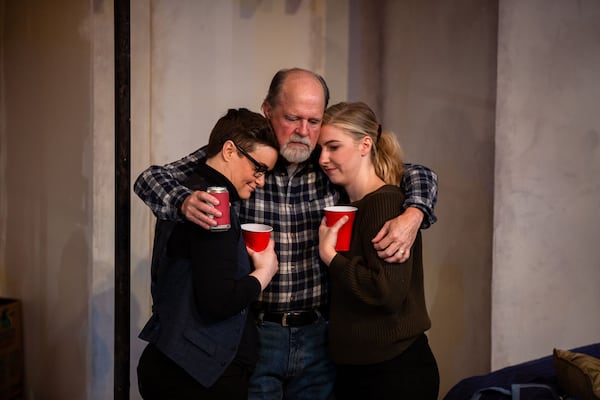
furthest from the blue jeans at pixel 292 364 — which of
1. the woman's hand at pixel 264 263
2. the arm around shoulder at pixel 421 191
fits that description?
the arm around shoulder at pixel 421 191

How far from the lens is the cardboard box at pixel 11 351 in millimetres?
3447

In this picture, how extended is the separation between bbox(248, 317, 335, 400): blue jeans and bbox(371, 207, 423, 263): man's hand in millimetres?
425

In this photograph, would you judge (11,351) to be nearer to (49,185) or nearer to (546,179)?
(49,185)

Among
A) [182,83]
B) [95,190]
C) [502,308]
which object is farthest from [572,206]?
[95,190]

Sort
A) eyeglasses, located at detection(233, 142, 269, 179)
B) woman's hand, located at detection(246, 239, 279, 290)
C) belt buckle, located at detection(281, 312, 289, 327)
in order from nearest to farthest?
woman's hand, located at detection(246, 239, 279, 290) → eyeglasses, located at detection(233, 142, 269, 179) → belt buckle, located at detection(281, 312, 289, 327)

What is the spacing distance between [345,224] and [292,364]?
530 mm

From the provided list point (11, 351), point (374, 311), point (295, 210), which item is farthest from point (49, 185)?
point (374, 311)

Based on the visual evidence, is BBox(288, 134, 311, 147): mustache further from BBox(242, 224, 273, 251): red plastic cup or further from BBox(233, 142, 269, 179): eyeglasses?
BBox(242, 224, 273, 251): red plastic cup

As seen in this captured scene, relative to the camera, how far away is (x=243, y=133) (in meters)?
1.93

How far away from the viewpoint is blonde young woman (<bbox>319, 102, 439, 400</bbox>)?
1.83 m

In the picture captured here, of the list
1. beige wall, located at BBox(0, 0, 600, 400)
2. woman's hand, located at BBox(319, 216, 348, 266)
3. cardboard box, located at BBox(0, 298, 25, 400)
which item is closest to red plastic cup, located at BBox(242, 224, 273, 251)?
woman's hand, located at BBox(319, 216, 348, 266)

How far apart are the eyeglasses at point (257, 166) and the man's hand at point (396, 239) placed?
43 centimetres

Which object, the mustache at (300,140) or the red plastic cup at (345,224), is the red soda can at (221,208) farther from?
the mustache at (300,140)

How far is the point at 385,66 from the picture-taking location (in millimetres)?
3738
